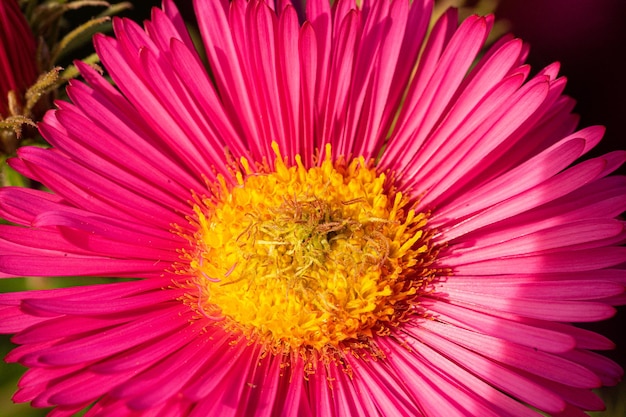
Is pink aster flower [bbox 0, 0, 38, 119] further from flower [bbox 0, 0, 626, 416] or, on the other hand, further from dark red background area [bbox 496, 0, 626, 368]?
dark red background area [bbox 496, 0, 626, 368]

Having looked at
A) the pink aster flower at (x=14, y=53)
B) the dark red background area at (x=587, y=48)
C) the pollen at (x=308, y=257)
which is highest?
the dark red background area at (x=587, y=48)

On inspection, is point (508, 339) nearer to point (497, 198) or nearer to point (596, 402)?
point (596, 402)

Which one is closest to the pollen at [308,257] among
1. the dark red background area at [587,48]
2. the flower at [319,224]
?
the flower at [319,224]

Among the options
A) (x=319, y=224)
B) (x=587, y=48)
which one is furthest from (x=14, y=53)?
(x=587, y=48)

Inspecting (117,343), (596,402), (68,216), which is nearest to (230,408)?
(117,343)

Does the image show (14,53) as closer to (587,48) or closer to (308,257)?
(308,257)

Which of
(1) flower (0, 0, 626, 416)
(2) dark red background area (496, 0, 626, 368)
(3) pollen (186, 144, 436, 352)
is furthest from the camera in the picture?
(2) dark red background area (496, 0, 626, 368)

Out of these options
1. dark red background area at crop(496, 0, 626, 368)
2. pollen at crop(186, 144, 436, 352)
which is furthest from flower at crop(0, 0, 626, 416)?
dark red background area at crop(496, 0, 626, 368)

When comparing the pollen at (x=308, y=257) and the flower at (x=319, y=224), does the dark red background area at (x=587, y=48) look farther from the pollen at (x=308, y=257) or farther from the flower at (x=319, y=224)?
the pollen at (x=308, y=257)
